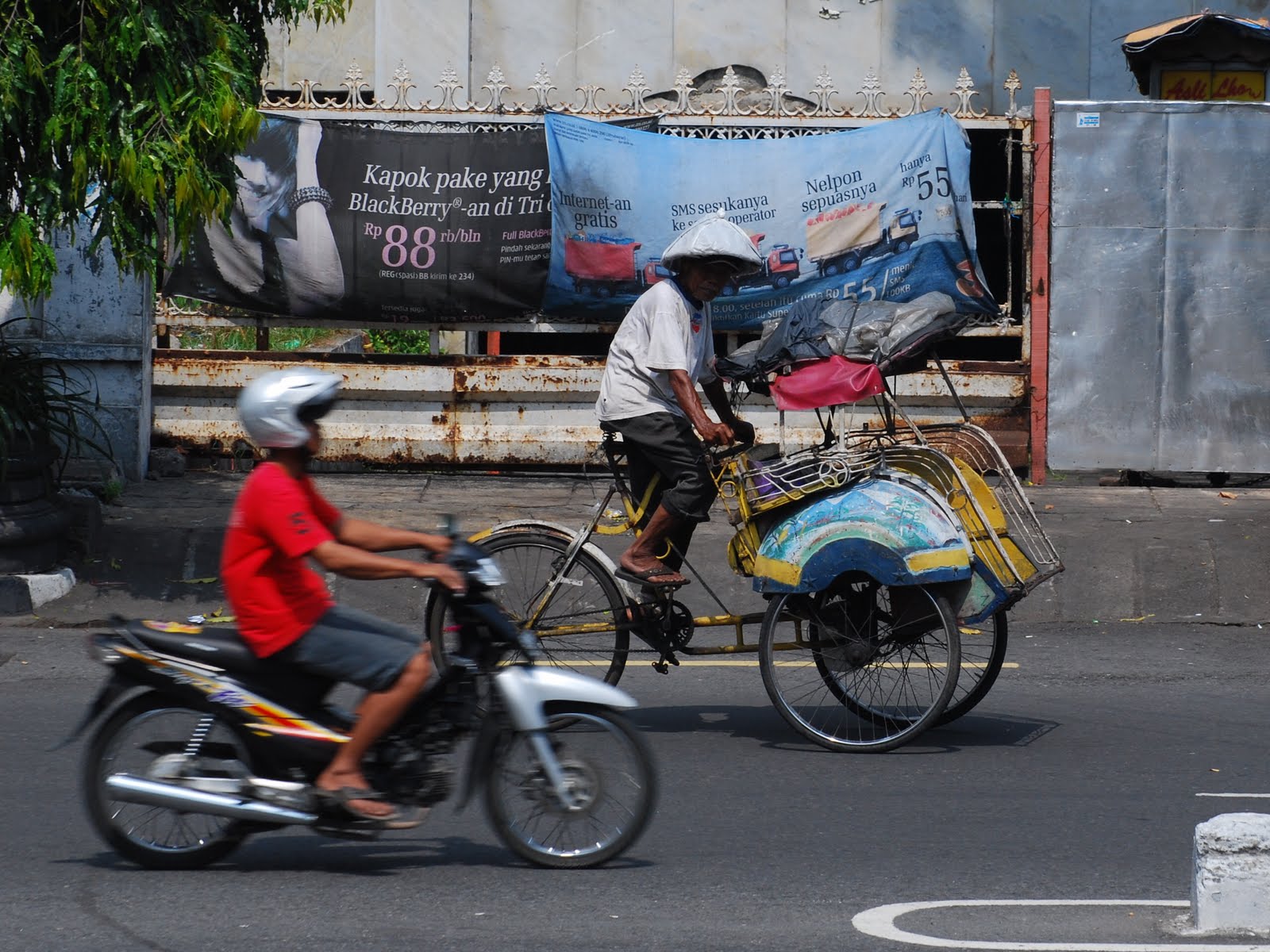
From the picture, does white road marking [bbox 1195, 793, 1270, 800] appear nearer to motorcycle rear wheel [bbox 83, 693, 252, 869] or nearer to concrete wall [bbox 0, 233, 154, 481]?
motorcycle rear wheel [bbox 83, 693, 252, 869]

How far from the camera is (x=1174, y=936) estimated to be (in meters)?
4.08

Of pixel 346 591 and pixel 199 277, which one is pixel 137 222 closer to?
pixel 346 591

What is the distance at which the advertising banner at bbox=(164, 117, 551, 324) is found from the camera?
34.4 feet

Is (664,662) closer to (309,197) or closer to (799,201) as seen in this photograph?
(799,201)

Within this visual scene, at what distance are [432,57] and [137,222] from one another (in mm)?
7969

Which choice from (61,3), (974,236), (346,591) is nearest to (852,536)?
(346,591)

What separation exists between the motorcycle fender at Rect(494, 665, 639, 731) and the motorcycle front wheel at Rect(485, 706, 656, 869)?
5cm

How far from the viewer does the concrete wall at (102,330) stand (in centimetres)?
1010

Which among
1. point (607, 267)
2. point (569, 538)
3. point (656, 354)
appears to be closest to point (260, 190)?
point (607, 267)

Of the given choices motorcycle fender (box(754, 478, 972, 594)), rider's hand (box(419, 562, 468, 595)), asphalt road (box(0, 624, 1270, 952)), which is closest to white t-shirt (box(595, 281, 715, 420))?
motorcycle fender (box(754, 478, 972, 594))

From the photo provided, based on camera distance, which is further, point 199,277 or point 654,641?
point 199,277

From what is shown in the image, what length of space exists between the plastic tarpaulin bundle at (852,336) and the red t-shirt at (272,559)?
2184 mm

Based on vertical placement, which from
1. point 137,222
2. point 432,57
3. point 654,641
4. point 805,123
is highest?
point 432,57

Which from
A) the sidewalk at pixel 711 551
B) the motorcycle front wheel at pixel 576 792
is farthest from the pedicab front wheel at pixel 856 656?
the sidewalk at pixel 711 551
